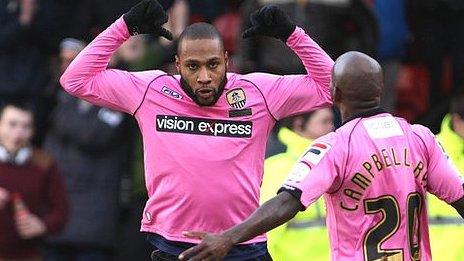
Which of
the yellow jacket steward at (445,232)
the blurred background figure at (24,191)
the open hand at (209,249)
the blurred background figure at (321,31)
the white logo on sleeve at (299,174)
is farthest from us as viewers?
the blurred background figure at (24,191)

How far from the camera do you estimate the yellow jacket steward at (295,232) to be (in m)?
9.59

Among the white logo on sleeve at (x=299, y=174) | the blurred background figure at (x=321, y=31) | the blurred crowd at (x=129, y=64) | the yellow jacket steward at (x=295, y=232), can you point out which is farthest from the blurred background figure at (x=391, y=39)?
the white logo on sleeve at (x=299, y=174)

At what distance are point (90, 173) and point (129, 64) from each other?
0.99 metres

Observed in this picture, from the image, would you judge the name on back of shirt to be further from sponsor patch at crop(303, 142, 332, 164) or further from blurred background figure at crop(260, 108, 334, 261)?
blurred background figure at crop(260, 108, 334, 261)

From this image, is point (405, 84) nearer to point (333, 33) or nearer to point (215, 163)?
point (333, 33)

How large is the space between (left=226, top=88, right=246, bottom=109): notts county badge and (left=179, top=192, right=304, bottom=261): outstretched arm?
1.14 metres

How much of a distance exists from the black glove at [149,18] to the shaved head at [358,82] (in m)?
1.25

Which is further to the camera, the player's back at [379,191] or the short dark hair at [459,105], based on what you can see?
the short dark hair at [459,105]

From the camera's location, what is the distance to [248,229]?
7227 mm

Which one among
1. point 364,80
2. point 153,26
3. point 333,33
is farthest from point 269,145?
point 364,80

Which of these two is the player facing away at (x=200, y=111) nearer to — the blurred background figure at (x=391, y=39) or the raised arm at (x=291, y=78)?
the raised arm at (x=291, y=78)

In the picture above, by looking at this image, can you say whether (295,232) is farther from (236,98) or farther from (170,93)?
(170,93)

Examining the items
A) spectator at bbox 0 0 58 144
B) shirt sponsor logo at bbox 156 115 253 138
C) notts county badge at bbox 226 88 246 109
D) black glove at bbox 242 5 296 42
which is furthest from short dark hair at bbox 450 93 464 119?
spectator at bbox 0 0 58 144

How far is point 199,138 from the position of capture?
8.32 meters
